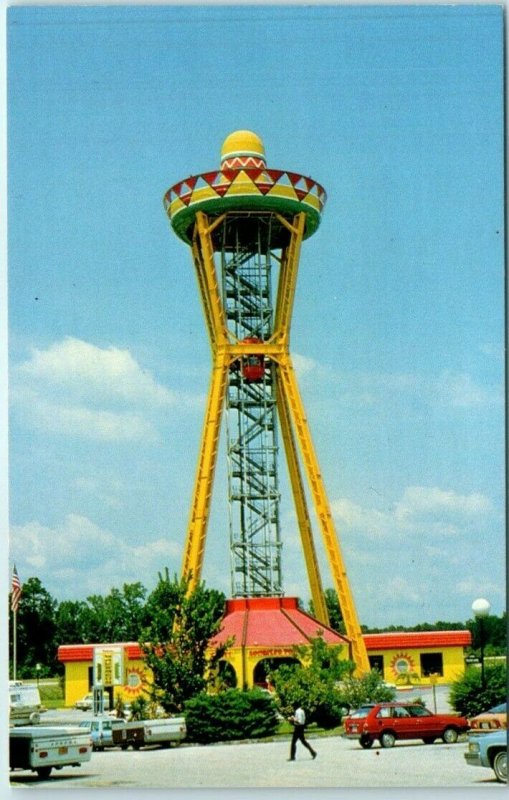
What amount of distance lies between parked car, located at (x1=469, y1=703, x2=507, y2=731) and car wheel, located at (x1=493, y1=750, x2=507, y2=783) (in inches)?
38.0

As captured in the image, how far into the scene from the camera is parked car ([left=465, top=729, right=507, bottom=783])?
1923 cm

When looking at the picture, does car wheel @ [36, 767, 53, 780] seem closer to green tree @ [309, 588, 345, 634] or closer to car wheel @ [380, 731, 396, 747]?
car wheel @ [380, 731, 396, 747]

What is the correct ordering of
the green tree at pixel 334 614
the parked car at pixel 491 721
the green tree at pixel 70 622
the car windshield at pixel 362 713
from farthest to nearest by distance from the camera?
the green tree at pixel 334 614 < the green tree at pixel 70 622 < the car windshield at pixel 362 713 < the parked car at pixel 491 721

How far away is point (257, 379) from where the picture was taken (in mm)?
34906

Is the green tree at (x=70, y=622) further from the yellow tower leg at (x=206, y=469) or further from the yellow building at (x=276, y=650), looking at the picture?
the yellow tower leg at (x=206, y=469)

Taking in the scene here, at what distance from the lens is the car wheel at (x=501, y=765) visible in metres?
19.3

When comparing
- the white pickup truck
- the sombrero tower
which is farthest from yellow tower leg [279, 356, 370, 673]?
the white pickup truck

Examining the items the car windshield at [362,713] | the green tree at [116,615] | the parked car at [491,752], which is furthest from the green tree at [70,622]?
the parked car at [491,752]

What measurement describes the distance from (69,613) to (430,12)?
17.2m

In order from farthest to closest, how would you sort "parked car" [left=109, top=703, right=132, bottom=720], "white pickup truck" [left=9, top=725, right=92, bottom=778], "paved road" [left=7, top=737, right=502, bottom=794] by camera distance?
"parked car" [left=109, top=703, right=132, bottom=720] → "paved road" [left=7, top=737, right=502, bottom=794] → "white pickup truck" [left=9, top=725, right=92, bottom=778]

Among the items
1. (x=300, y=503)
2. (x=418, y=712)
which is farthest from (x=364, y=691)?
(x=300, y=503)

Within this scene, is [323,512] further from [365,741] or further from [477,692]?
[365,741]

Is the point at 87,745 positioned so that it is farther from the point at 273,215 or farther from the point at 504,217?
the point at 273,215

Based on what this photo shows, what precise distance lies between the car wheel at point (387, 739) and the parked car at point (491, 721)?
1.76m
